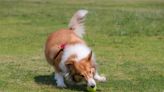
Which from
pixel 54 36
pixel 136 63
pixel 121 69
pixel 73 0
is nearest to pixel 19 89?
pixel 54 36

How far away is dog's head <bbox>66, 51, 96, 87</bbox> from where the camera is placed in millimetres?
7277

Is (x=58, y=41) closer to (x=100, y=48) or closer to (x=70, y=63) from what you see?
(x=70, y=63)

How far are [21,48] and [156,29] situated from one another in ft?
18.3

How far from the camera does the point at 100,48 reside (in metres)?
12.4

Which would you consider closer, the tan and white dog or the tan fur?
the tan and white dog

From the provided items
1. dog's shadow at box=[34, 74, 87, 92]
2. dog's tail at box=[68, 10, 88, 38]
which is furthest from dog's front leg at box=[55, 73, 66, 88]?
dog's tail at box=[68, 10, 88, 38]

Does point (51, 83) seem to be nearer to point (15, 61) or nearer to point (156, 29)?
point (15, 61)

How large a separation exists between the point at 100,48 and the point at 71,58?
4.92 metres

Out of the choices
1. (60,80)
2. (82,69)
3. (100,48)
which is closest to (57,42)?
(60,80)

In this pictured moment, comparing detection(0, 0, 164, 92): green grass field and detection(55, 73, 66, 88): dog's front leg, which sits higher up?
detection(55, 73, 66, 88): dog's front leg

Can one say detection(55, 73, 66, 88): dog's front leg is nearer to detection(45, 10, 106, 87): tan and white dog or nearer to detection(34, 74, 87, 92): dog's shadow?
detection(45, 10, 106, 87): tan and white dog

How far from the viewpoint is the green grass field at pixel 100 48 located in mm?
8234

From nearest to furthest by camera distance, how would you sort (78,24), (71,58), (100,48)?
1. (71,58)
2. (78,24)
3. (100,48)

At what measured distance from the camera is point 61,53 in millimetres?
7875
